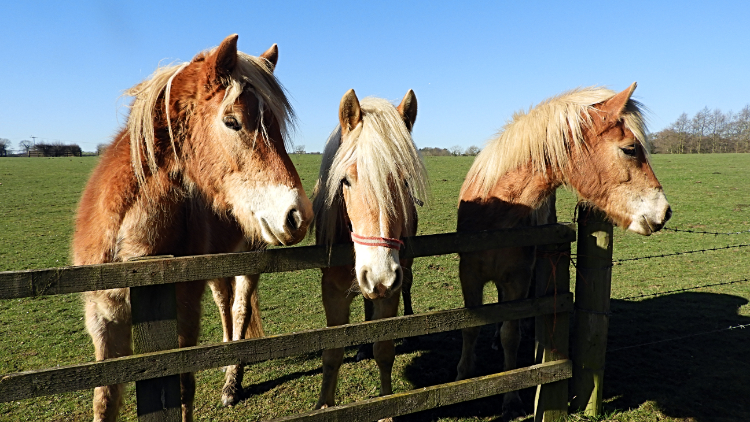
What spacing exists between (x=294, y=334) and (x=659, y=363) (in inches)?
155

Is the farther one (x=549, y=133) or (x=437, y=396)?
(x=549, y=133)

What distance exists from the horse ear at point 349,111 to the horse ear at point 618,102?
1.88 m

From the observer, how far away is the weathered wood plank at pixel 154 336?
6.42 feet

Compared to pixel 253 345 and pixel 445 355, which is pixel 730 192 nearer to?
pixel 445 355

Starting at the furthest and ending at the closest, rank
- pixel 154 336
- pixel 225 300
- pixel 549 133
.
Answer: pixel 225 300 → pixel 549 133 → pixel 154 336

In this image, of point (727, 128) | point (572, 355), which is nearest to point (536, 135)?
point (572, 355)

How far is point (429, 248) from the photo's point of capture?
2592mm

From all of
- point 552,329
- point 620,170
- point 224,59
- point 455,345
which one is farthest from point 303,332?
point 455,345

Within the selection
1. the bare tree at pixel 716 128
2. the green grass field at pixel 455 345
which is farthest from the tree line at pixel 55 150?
the bare tree at pixel 716 128

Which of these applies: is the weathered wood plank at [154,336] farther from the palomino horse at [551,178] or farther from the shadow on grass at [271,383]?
the palomino horse at [551,178]

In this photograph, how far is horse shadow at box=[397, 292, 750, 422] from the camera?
3.55 m

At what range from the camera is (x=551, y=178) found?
11.0ft

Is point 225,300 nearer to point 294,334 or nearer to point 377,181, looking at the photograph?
point 294,334

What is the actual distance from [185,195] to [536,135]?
2.53 m
